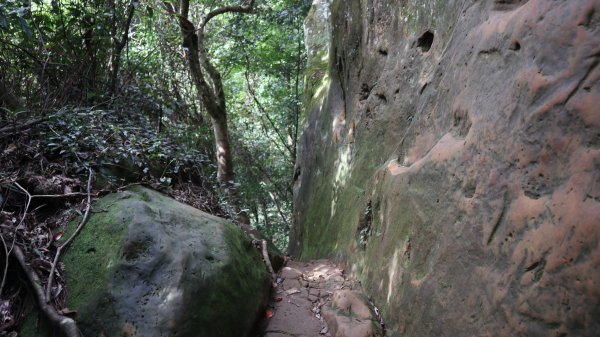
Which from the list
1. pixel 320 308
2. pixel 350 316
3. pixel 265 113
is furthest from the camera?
pixel 265 113

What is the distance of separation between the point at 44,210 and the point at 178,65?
6223 millimetres

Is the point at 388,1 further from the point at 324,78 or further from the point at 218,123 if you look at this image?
the point at 218,123

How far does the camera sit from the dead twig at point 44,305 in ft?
9.64

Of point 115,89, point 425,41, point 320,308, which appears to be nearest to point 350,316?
point 320,308

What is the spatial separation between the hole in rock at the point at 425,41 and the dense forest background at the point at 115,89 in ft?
11.6

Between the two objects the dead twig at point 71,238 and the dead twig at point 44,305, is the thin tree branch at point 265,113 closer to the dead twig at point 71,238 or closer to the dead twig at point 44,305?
the dead twig at point 71,238

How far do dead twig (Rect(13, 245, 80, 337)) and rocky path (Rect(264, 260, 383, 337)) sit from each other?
167 cm

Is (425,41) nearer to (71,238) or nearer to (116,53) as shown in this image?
(71,238)

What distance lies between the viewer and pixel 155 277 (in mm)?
3334

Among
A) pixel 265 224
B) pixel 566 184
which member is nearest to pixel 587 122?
pixel 566 184

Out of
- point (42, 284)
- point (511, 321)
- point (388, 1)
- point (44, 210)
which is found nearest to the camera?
point (511, 321)

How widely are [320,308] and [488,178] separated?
2512 millimetres

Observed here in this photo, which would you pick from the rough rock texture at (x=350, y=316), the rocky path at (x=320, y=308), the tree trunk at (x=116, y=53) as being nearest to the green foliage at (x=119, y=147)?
the tree trunk at (x=116, y=53)

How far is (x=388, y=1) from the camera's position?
584 cm
